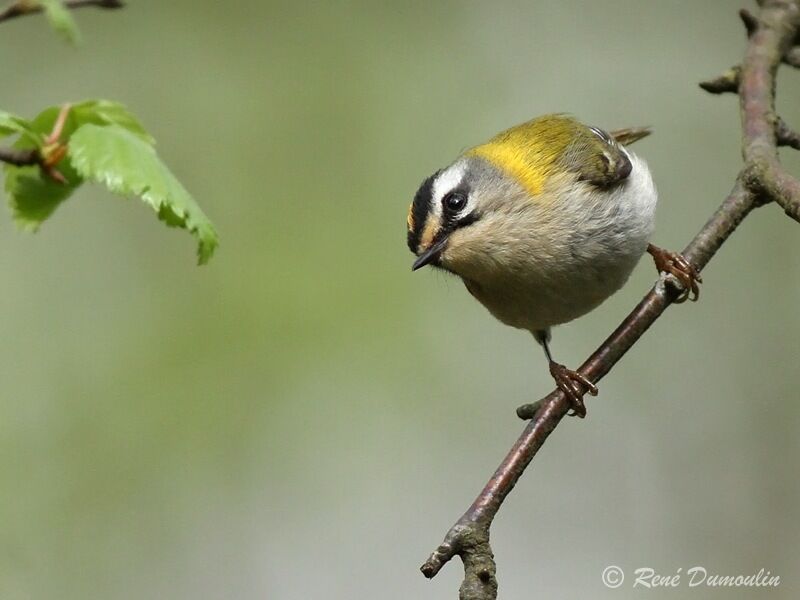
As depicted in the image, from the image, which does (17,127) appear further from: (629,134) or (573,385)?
(629,134)

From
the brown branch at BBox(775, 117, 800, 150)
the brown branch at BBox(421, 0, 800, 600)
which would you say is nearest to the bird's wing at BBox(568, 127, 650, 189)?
the brown branch at BBox(421, 0, 800, 600)

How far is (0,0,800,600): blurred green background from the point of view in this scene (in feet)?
20.8

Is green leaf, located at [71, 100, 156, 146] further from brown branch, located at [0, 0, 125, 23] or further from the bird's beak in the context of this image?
the bird's beak

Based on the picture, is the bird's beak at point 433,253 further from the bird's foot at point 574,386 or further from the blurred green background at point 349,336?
the blurred green background at point 349,336

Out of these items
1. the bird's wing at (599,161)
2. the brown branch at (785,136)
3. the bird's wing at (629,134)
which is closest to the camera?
the brown branch at (785,136)

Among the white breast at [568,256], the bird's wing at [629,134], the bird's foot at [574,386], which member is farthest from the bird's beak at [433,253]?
the bird's wing at [629,134]

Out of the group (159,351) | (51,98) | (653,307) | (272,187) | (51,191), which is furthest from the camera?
(51,98)

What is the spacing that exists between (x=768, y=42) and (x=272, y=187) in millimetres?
4277

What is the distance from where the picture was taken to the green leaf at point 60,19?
6.79 feet

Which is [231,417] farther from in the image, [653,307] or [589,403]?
[653,307]

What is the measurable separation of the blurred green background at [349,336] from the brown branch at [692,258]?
11.5ft

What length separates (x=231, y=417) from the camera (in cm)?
680

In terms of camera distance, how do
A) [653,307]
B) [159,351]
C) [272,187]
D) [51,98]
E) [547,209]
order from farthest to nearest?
1. [51,98]
2. [272,187]
3. [159,351]
4. [547,209]
5. [653,307]

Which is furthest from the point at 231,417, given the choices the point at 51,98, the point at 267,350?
the point at 51,98
